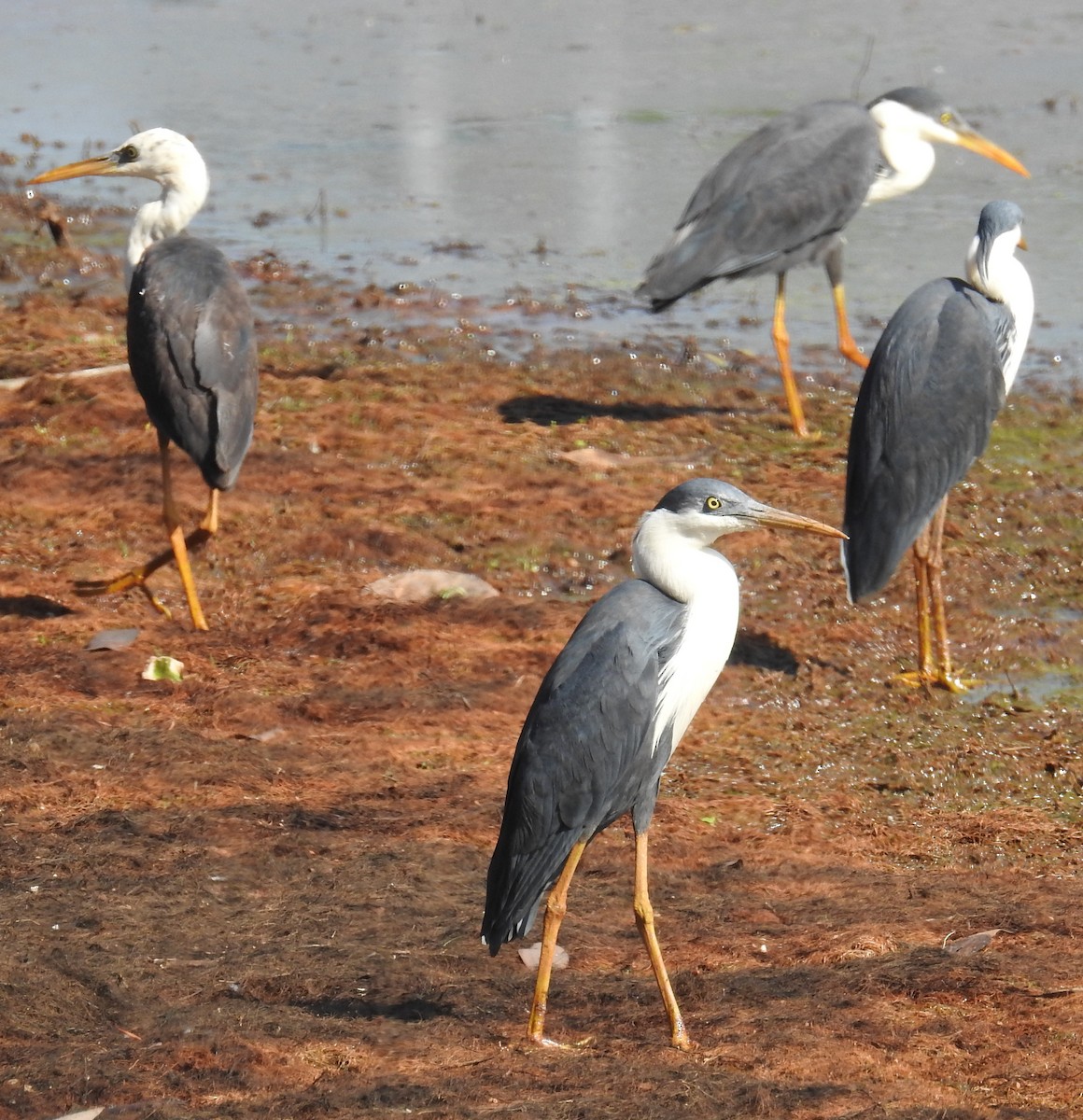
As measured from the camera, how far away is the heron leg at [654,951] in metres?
3.88

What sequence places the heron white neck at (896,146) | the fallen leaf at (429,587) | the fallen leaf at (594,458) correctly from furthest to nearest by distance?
the heron white neck at (896,146) → the fallen leaf at (594,458) → the fallen leaf at (429,587)

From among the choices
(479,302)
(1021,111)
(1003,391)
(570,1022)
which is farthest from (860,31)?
(570,1022)

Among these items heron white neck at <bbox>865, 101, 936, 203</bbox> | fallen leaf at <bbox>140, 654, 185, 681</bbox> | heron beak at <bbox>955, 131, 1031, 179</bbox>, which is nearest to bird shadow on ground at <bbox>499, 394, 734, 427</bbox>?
heron white neck at <bbox>865, 101, 936, 203</bbox>

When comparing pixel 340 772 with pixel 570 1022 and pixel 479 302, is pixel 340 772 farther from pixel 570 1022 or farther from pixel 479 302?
pixel 479 302

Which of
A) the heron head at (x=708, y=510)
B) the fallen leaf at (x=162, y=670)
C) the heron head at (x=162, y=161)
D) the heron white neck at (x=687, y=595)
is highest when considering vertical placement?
the heron head at (x=708, y=510)

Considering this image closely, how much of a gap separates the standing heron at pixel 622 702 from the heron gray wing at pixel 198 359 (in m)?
2.92

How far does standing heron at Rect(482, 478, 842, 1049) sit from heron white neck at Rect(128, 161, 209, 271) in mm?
3961

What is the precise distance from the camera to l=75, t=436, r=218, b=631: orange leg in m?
6.70

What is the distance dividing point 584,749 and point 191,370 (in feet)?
10.6

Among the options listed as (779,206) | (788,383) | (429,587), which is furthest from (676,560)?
(779,206)

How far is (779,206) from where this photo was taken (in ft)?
30.2

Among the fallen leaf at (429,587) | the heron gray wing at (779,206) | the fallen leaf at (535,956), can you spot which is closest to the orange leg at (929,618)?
the fallen leaf at (429,587)

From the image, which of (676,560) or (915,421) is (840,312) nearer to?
(915,421)

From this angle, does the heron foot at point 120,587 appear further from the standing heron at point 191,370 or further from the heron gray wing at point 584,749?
the heron gray wing at point 584,749
